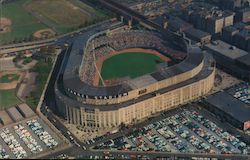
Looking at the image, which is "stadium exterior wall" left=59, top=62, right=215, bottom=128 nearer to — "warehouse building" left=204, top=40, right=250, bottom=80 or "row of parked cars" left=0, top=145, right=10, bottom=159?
"warehouse building" left=204, top=40, right=250, bottom=80

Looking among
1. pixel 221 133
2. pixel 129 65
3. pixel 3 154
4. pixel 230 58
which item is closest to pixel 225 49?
pixel 230 58

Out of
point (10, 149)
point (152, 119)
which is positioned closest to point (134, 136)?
point (152, 119)

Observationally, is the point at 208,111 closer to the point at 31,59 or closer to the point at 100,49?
the point at 100,49

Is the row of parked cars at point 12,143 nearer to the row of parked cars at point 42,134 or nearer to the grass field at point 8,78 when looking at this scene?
the row of parked cars at point 42,134

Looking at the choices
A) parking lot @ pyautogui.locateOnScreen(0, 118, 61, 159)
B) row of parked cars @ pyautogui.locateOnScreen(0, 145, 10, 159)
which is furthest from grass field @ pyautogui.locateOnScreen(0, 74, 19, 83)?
row of parked cars @ pyautogui.locateOnScreen(0, 145, 10, 159)

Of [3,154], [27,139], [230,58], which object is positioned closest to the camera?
[3,154]

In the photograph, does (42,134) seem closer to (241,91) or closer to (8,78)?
(8,78)
